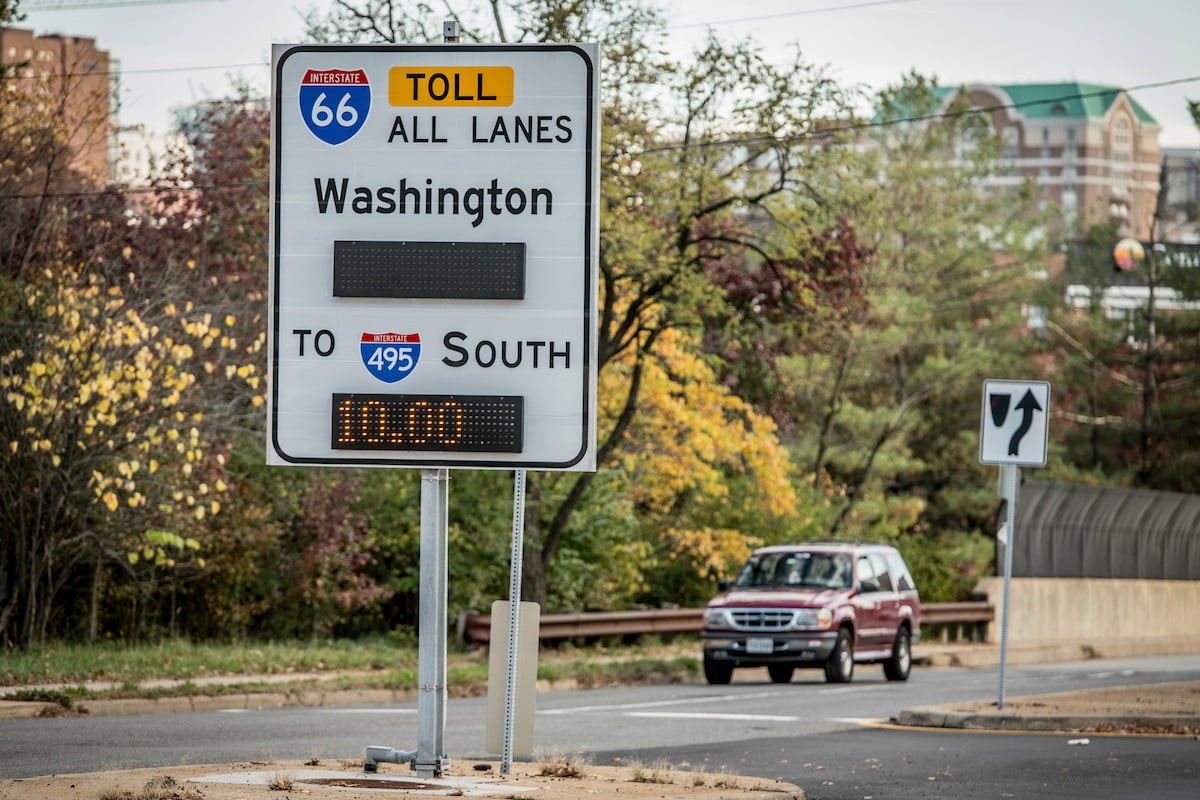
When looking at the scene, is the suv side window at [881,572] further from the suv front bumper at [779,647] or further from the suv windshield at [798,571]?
the suv front bumper at [779,647]

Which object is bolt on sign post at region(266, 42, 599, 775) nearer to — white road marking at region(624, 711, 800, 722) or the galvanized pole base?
the galvanized pole base

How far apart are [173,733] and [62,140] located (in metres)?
10.6

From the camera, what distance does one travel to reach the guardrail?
25.7 m

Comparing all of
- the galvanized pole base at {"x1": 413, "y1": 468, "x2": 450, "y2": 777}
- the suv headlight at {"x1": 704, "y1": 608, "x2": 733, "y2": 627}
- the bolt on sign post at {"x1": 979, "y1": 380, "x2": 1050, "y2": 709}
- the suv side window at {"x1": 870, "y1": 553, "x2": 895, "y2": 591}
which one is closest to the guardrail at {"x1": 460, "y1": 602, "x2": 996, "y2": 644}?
the suv headlight at {"x1": 704, "y1": 608, "x2": 733, "y2": 627}

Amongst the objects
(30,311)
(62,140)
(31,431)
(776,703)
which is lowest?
(776,703)

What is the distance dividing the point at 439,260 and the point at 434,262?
0.09 feet

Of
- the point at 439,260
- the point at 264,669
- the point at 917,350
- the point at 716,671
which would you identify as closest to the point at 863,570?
the point at 716,671

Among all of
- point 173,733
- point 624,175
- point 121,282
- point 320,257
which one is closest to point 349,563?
point 121,282

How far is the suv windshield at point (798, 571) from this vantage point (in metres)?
25.4

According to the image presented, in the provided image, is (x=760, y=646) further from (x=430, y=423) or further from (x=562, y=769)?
(x=430, y=423)

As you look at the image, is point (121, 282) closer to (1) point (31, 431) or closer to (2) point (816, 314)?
(1) point (31, 431)

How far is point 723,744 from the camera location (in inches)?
588

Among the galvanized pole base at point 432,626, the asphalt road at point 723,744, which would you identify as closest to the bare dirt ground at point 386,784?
the galvanized pole base at point 432,626

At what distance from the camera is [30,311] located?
2092 centimetres
